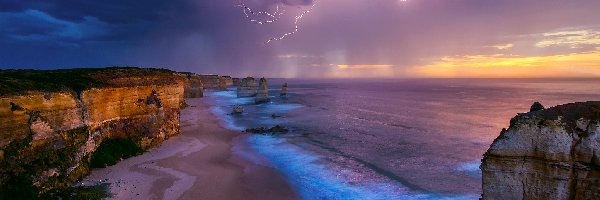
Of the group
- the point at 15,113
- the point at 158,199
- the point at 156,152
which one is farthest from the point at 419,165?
the point at 15,113

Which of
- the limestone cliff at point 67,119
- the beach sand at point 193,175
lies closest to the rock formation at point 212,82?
the limestone cliff at point 67,119

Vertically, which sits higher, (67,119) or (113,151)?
(67,119)

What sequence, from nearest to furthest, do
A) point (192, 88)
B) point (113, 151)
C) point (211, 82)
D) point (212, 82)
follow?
point (113, 151) < point (192, 88) < point (211, 82) < point (212, 82)

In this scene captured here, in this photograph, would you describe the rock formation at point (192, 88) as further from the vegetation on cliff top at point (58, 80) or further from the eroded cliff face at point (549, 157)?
the eroded cliff face at point (549, 157)

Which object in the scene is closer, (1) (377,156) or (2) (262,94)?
(1) (377,156)

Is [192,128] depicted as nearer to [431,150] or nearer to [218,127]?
[218,127]

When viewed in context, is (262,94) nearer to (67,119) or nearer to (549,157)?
(67,119)

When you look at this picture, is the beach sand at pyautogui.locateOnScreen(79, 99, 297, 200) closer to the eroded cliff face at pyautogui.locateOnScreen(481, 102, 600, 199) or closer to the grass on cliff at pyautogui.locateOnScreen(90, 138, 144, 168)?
the grass on cliff at pyautogui.locateOnScreen(90, 138, 144, 168)

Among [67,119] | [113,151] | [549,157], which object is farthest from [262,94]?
[549,157]
